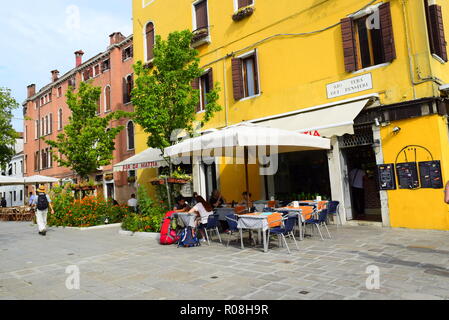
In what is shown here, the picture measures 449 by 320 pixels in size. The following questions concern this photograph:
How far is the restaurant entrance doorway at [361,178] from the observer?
30.8 ft

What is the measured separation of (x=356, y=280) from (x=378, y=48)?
7.04 metres

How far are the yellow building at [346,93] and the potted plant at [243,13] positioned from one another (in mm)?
54

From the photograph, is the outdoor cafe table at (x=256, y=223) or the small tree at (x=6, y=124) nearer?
the outdoor cafe table at (x=256, y=223)

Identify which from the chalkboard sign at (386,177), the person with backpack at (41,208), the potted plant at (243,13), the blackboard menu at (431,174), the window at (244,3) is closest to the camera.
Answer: the blackboard menu at (431,174)

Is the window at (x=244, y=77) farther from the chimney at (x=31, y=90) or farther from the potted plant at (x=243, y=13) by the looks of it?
the chimney at (x=31, y=90)

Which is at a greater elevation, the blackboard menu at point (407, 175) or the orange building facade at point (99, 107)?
the orange building facade at point (99, 107)

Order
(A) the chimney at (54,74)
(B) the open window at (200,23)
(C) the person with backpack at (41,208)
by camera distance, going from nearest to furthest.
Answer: (C) the person with backpack at (41,208) < (B) the open window at (200,23) < (A) the chimney at (54,74)

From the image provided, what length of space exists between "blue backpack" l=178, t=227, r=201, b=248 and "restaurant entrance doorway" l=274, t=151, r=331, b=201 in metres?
4.15

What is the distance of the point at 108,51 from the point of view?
23.0 meters

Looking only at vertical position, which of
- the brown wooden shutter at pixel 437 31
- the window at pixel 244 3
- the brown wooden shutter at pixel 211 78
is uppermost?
the window at pixel 244 3

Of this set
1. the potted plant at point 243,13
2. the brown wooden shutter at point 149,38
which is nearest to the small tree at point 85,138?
the brown wooden shutter at point 149,38

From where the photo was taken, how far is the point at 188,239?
7.30 m

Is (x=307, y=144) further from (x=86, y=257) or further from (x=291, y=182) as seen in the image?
(x=86, y=257)

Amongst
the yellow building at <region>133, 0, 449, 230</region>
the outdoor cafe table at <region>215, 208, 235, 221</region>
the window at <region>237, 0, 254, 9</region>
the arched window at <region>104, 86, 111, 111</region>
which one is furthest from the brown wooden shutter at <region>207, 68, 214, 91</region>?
the arched window at <region>104, 86, 111, 111</region>
